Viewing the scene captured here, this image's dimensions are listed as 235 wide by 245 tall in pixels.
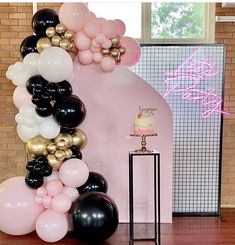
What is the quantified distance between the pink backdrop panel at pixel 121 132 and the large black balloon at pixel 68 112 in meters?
0.49

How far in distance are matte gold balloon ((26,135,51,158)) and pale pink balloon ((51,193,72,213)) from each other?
43 centimetres

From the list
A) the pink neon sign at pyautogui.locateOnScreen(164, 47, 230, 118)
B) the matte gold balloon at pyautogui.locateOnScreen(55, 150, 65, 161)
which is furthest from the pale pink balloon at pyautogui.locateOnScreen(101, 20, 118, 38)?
the matte gold balloon at pyautogui.locateOnScreen(55, 150, 65, 161)

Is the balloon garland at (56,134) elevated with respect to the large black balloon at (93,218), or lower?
elevated

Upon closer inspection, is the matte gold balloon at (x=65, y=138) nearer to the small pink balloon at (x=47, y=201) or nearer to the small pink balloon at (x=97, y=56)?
the small pink balloon at (x=47, y=201)

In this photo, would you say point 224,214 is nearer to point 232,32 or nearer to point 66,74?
point 232,32

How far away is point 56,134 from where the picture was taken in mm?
3299

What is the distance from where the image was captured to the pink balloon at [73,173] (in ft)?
10.6

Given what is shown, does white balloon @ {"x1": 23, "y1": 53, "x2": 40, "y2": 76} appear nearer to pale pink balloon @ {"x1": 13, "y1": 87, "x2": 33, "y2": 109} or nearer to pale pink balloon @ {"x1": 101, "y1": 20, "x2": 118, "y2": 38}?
pale pink balloon @ {"x1": 13, "y1": 87, "x2": 33, "y2": 109}

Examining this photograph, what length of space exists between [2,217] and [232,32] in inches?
130

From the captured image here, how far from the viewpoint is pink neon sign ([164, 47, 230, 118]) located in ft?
13.4

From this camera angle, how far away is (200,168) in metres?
4.19

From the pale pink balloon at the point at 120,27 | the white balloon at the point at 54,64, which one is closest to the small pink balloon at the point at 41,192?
the white balloon at the point at 54,64

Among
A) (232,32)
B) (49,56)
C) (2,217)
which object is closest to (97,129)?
(49,56)

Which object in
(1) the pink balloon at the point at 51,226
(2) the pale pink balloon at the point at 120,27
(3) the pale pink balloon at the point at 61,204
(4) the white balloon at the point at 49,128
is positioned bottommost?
(1) the pink balloon at the point at 51,226
